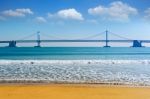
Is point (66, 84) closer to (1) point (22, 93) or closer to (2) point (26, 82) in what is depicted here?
(2) point (26, 82)

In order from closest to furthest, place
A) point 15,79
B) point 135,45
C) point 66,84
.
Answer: point 66,84 → point 15,79 → point 135,45

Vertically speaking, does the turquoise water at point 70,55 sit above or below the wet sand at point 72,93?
above

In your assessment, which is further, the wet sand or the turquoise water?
the turquoise water

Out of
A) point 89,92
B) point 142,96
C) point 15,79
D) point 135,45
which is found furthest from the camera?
point 135,45

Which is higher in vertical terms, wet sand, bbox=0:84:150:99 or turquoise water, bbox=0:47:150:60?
turquoise water, bbox=0:47:150:60

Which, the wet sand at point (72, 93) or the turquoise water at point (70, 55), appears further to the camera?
the turquoise water at point (70, 55)

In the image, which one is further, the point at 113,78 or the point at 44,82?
the point at 113,78

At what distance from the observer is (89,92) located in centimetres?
525

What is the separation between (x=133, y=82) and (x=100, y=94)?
172 centimetres

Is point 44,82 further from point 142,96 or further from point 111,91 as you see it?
point 142,96

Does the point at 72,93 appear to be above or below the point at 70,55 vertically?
below

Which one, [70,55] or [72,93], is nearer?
[72,93]

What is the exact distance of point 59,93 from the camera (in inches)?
203

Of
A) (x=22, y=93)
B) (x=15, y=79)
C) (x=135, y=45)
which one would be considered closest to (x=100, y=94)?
(x=22, y=93)
